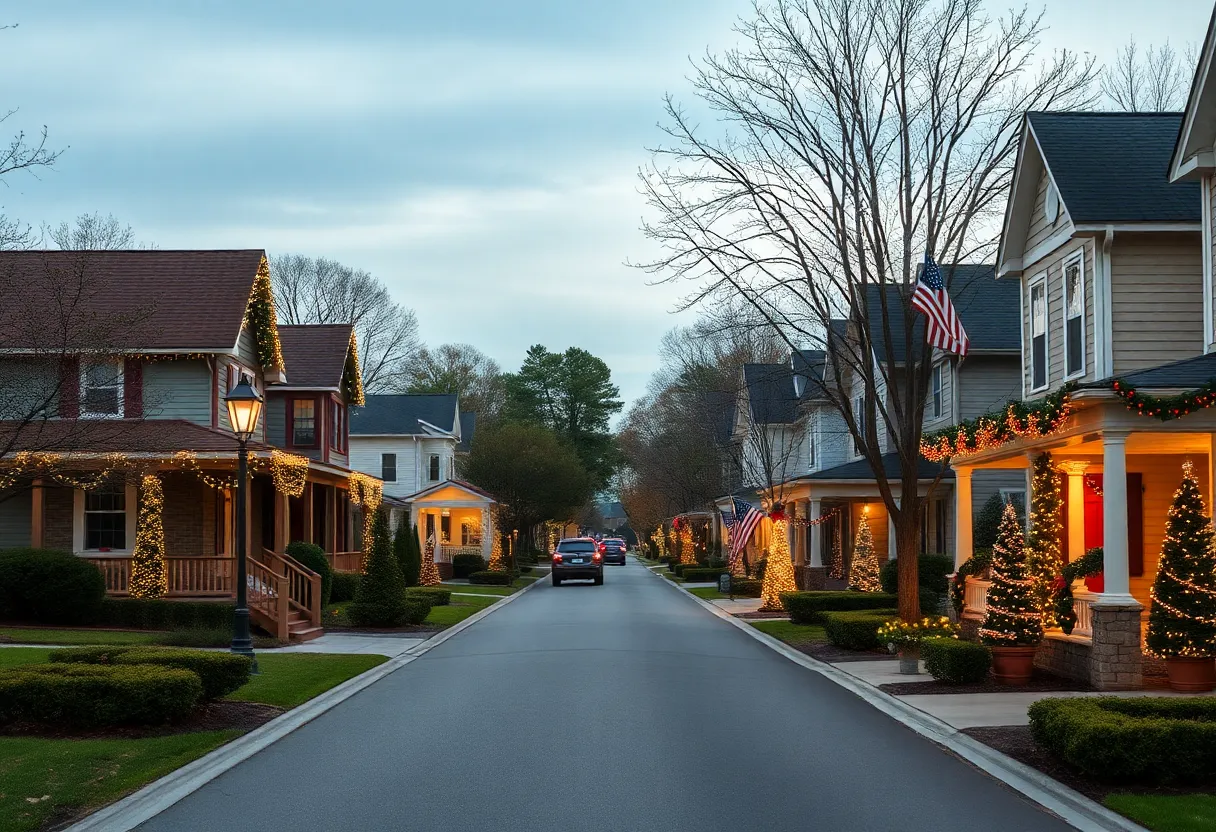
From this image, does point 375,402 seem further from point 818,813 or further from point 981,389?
point 818,813

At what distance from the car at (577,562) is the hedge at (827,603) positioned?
2162 cm

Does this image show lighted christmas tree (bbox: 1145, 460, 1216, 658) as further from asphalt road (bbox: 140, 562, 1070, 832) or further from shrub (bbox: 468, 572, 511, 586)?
shrub (bbox: 468, 572, 511, 586)

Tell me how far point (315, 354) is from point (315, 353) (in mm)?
45

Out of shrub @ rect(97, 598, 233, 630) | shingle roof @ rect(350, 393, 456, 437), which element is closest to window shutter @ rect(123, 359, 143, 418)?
shrub @ rect(97, 598, 233, 630)

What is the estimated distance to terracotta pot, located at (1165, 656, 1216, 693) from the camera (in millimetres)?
14656

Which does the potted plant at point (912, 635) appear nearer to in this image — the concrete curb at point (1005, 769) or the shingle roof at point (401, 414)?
the concrete curb at point (1005, 769)

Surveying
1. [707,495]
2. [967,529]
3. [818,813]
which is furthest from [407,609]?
[707,495]

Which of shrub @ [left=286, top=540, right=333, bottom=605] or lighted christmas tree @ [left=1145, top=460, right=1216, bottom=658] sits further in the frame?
shrub @ [left=286, top=540, right=333, bottom=605]

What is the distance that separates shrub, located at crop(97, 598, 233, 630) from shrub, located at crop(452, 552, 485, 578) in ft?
104

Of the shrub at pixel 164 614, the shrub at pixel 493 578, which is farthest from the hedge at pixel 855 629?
the shrub at pixel 493 578

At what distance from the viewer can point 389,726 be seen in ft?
42.9

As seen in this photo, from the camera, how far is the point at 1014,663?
647 inches

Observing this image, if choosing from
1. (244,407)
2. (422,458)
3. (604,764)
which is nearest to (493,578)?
(422,458)

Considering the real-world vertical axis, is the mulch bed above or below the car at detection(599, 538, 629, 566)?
above
